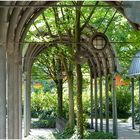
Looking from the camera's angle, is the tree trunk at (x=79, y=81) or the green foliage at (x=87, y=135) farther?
the green foliage at (x=87, y=135)

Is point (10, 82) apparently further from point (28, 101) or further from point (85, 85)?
point (85, 85)

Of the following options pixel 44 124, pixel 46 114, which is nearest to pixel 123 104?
pixel 46 114

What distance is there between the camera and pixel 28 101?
20.7 meters

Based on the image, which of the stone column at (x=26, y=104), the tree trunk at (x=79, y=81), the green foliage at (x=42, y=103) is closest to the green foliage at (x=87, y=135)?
A: the tree trunk at (x=79, y=81)

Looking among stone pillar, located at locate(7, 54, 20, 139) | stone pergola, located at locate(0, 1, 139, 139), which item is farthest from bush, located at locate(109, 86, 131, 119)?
stone pillar, located at locate(7, 54, 20, 139)

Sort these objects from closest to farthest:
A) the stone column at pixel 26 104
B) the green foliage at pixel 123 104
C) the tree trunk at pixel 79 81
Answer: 1. the tree trunk at pixel 79 81
2. the stone column at pixel 26 104
3. the green foliage at pixel 123 104

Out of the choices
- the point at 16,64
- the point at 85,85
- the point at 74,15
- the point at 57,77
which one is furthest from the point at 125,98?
the point at 16,64

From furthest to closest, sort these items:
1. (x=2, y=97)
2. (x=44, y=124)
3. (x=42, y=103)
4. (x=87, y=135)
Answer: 1. (x=42, y=103)
2. (x=44, y=124)
3. (x=87, y=135)
4. (x=2, y=97)

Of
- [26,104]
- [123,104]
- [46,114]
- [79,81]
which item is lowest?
[46,114]

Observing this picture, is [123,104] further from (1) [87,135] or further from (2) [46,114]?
(1) [87,135]

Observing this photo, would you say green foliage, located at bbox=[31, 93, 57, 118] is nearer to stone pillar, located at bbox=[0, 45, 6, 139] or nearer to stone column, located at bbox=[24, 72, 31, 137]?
stone column, located at bbox=[24, 72, 31, 137]

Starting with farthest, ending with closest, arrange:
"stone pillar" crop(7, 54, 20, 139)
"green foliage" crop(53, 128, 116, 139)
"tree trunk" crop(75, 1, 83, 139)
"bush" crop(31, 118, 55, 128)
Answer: "bush" crop(31, 118, 55, 128) → "green foliage" crop(53, 128, 116, 139) → "tree trunk" crop(75, 1, 83, 139) → "stone pillar" crop(7, 54, 20, 139)

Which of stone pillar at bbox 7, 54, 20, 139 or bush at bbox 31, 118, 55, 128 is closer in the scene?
stone pillar at bbox 7, 54, 20, 139

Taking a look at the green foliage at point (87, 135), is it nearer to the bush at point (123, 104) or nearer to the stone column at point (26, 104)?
the stone column at point (26, 104)
